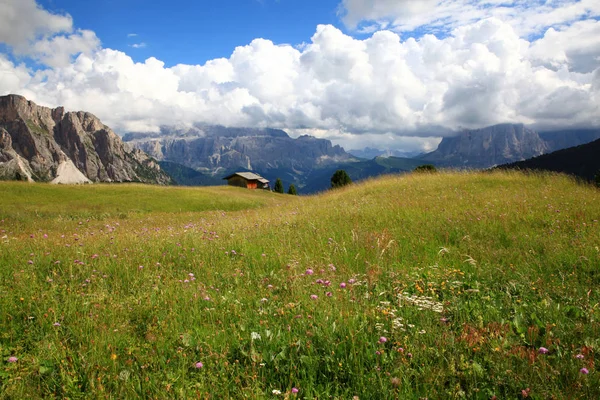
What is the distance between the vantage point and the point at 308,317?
4.21 meters

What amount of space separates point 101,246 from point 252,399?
23.5 ft

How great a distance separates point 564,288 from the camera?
202 inches

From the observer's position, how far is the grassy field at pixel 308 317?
11.0ft

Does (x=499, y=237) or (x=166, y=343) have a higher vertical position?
(x=499, y=237)

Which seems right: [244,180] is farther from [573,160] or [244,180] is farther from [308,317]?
[573,160]

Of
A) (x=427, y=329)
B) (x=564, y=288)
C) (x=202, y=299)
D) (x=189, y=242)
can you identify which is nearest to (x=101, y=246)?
(x=189, y=242)

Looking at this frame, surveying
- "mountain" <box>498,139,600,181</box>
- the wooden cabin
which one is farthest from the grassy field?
"mountain" <box>498,139,600,181</box>

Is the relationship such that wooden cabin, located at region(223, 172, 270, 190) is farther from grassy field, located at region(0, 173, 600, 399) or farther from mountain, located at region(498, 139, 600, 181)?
mountain, located at region(498, 139, 600, 181)

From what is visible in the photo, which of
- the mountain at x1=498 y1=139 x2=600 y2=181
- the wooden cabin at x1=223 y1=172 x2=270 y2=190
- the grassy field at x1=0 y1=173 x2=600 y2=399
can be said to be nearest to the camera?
the grassy field at x1=0 y1=173 x2=600 y2=399

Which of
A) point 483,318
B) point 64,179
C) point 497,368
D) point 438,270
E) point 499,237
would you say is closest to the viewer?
point 497,368

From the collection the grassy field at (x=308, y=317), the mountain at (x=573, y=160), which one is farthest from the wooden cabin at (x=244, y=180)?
the mountain at (x=573, y=160)

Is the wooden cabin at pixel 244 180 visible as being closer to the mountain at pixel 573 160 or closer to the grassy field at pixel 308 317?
the grassy field at pixel 308 317

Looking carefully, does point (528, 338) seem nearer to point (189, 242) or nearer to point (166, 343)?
point (166, 343)

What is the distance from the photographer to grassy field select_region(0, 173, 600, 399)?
3.34m
